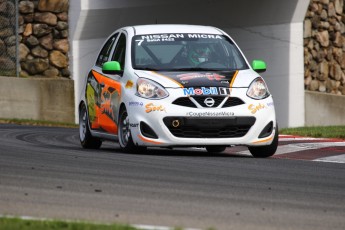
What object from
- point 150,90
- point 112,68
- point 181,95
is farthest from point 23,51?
point 181,95

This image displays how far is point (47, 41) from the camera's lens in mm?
26094

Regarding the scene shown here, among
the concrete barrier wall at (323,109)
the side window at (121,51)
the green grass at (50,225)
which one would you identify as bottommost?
the concrete barrier wall at (323,109)

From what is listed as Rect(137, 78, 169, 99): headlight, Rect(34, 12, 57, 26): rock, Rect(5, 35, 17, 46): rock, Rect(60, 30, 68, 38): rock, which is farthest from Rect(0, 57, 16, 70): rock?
Rect(137, 78, 169, 99): headlight

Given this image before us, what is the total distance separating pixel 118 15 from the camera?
25.9 meters

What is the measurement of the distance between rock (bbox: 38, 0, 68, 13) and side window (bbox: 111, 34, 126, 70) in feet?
33.3

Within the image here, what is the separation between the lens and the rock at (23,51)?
26.1 m

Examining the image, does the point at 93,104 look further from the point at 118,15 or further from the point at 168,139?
the point at 118,15

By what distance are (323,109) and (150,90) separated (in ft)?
42.7

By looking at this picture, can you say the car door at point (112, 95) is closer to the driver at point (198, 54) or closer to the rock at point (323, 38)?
the driver at point (198, 54)

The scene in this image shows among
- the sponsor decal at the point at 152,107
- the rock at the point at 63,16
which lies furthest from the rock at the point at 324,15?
the sponsor decal at the point at 152,107

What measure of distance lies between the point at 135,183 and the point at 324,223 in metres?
2.48

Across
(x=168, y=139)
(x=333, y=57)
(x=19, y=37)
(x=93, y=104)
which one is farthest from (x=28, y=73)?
(x=168, y=139)

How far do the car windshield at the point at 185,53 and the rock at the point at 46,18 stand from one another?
1071 cm

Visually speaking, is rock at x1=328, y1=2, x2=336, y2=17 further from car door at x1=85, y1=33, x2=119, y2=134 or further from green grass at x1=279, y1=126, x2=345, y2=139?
car door at x1=85, y1=33, x2=119, y2=134
